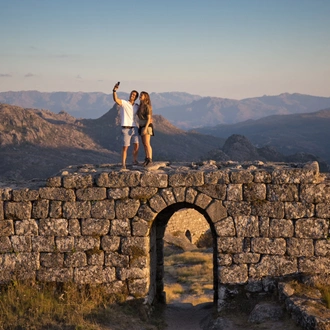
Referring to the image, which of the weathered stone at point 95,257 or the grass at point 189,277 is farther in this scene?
the grass at point 189,277

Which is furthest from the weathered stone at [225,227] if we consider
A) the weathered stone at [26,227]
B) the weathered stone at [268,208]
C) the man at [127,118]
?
the weathered stone at [26,227]

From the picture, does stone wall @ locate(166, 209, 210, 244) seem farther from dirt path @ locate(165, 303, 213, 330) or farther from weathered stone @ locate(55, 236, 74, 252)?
weathered stone @ locate(55, 236, 74, 252)

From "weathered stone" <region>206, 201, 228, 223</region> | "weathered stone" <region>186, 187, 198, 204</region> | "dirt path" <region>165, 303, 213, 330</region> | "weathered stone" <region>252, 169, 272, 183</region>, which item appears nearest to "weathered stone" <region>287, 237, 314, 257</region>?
"weathered stone" <region>252, 169, 272, 183</region>

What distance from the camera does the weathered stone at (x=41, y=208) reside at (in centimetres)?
912

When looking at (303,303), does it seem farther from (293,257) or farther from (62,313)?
(62,313)

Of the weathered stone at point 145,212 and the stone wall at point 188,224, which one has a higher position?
the weathered stone at point 145,212

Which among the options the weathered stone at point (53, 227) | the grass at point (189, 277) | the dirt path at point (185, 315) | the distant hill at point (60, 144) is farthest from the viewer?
the distant hill at point (60, 144)

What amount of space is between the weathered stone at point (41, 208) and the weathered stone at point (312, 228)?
493cm

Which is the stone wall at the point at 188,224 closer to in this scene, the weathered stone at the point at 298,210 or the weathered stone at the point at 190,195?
the weathered stone at the point at 190,195

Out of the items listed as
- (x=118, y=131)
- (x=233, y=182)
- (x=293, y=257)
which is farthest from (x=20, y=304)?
(x=118, y=131)

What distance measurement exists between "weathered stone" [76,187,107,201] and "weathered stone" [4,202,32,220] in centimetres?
104

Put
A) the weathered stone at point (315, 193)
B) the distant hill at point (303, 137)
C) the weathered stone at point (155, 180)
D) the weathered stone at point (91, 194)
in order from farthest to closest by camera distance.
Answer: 1. the distant hill at point (303, 137)
2. the weathered stone at point (91, 194)
3. the weathered stone at point (155, 180)
4. the weathered stone at point (315, 193)

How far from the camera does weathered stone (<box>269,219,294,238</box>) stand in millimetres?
8844

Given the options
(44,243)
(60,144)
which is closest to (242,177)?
(44,243)
